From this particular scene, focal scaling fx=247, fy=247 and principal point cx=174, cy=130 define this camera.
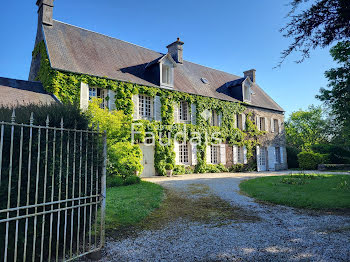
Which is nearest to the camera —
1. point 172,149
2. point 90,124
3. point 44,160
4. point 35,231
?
point 35,231

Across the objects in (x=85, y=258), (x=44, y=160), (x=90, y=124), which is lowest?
(x=85, y=258)

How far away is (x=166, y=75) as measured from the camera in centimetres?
1507

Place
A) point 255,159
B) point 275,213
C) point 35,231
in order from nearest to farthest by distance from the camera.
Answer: point 35,231
point 275,213
point 255,159

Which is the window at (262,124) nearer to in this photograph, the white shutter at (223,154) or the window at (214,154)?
the white shutter at (223,154)

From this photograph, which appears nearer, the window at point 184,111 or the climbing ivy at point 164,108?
the climbing ivy at point 164,108

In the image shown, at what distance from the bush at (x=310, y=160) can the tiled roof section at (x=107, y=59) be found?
25.9ft

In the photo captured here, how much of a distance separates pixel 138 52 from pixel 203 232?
46.6ft

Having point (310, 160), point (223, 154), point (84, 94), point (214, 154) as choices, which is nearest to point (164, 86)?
point (84, 94)

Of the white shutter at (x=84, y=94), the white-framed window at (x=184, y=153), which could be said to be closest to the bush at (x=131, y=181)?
the white shutter at (x=84, y=94)

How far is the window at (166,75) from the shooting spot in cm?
1497

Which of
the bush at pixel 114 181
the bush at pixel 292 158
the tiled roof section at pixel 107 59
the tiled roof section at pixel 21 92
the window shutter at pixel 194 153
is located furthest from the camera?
the bush at pixel 292 158

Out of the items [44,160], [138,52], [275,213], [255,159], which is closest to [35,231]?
[44,160]

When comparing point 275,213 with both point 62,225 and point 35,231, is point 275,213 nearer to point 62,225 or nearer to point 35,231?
point 62,225

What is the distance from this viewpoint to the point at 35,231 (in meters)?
2.75
